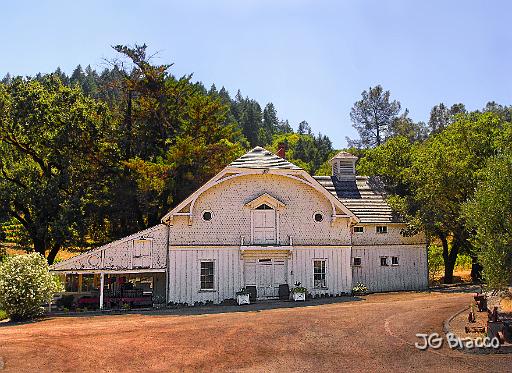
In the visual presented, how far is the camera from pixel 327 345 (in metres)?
16.0

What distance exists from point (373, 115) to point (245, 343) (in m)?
66.9

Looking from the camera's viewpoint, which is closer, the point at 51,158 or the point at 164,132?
the point at 51,158

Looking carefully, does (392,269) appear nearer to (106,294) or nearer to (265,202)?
(265,202)

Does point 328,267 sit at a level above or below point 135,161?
below

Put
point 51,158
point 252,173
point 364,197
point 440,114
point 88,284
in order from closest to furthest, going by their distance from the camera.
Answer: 1. point 252,173
2. point 88,284
3. point 364,197
4. point 51,158
5. point 440,114

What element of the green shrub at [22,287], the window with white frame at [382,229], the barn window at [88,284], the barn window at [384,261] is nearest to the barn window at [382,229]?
the window with white frame at [382,229]

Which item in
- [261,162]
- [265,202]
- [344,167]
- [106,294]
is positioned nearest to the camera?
[106,294]

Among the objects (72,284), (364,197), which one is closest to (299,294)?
(364,197)

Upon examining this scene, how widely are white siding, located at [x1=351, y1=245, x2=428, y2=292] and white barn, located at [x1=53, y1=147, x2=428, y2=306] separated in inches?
97.2

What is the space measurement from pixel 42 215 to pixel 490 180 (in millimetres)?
28724

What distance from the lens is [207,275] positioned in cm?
2781

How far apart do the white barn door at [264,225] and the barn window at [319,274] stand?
107 inches

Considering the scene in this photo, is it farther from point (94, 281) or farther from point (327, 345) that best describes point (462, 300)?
point (94, 281)

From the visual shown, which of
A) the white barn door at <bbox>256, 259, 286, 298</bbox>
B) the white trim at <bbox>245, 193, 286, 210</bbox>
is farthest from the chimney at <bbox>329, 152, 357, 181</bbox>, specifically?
the white barn door at <bbox>256, 259, 286, 298</bbox>
